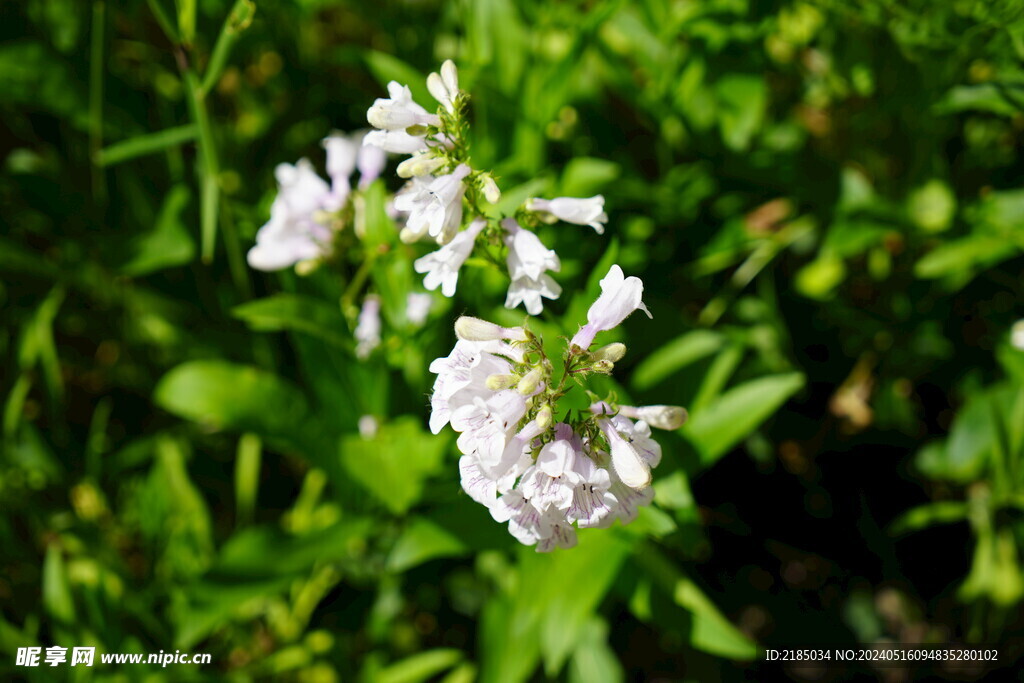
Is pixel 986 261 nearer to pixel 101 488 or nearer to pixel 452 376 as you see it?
pixel 452 376

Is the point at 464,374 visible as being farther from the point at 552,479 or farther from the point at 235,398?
the point at 235,398

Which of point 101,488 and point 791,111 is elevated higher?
point 791,111

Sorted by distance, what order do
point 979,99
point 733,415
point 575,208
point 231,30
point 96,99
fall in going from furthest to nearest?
1. point 96,99
2. point 979,99
3. point 733,415
4. point 231,30
5. point 575,208

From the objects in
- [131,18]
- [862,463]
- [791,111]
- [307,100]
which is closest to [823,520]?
[862,463]

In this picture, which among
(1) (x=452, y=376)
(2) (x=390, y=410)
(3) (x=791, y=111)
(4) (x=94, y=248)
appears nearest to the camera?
(1) (x=452, y=376)

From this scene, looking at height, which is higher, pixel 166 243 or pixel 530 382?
pixel 530 382

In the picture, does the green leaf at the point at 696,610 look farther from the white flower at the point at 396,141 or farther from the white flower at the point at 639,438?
the white flower at the point at 396,141

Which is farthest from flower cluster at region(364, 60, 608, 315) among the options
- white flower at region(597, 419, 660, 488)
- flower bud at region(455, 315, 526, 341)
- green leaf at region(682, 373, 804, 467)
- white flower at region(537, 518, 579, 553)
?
green leaf at region(682, 373, 804, 467)

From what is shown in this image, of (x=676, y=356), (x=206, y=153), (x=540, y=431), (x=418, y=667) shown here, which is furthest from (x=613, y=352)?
(x=418, y=667)
